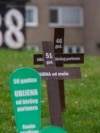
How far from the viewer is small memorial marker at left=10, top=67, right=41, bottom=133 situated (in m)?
7.38

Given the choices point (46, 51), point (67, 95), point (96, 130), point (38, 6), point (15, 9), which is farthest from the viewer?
point (38, 6)

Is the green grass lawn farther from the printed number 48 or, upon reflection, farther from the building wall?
the building wall

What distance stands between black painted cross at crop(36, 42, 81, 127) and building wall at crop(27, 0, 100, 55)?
3968 cm

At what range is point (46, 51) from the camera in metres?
8.83

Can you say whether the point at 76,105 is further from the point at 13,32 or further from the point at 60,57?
the point at 13,32

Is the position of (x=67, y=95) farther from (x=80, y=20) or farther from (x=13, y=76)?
(x=80, y=20)

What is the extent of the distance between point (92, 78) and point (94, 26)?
3420 centimetres

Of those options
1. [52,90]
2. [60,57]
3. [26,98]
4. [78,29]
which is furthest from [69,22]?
[26,98]

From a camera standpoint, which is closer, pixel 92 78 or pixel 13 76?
pixel 13 76

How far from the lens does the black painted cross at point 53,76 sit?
860 centimetres

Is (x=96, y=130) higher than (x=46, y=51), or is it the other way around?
(x=46, y=51)

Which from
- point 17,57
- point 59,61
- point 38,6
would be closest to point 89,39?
point 38,6

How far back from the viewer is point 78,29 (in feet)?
164

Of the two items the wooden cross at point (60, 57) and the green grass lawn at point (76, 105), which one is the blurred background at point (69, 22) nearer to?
the green grass lawn at point (76, 105)
